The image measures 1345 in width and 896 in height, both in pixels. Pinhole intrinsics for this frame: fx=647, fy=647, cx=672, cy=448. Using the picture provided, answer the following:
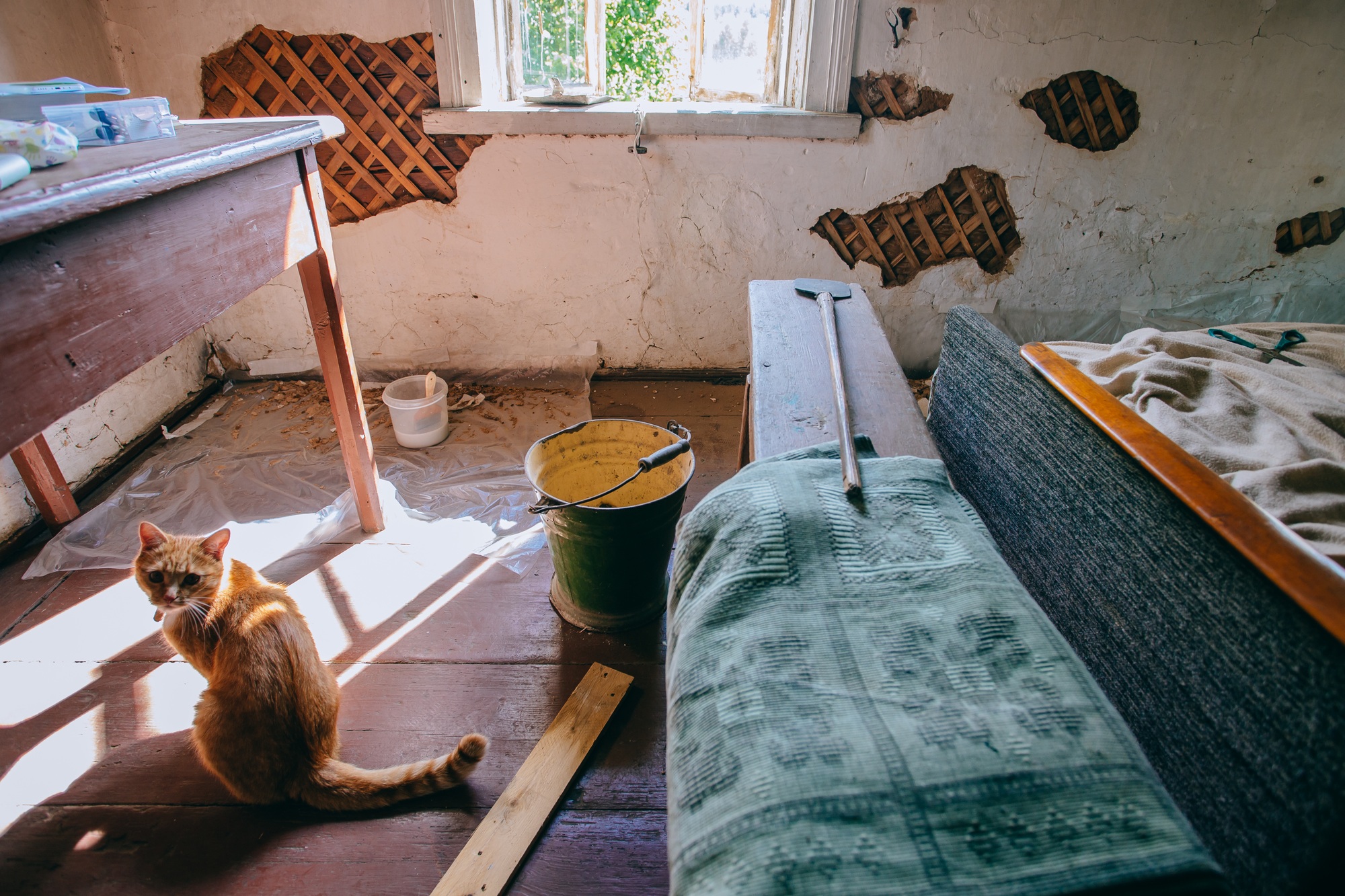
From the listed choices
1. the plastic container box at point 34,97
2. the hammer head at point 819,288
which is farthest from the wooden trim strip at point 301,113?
the hammer head at point 819,288

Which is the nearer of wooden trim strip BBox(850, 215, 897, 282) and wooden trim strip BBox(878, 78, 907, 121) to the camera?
wooden trim strip BBox(878, 78, 907, 121)

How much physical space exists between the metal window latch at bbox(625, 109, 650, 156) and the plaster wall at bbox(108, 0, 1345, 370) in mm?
45

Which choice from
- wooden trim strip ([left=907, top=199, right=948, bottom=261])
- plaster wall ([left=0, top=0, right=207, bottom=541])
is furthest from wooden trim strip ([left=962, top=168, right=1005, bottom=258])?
plaster wall ([left=0, top=0, right=207, bottom=541])

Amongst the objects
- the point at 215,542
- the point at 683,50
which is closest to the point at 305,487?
the point at 215,542

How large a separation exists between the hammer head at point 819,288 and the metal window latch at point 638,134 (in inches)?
35.3

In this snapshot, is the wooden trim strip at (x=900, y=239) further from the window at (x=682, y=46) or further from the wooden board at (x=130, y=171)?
the wooden board at (x=130, y=171)

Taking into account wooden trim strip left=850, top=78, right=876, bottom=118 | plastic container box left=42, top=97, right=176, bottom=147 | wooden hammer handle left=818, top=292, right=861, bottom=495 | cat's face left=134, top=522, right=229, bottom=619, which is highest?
wooden trim strip left=850, top=78, right=876, bottom=118

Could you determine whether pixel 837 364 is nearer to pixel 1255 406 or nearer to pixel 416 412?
pixel 1255 406

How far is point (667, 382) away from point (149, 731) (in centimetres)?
186

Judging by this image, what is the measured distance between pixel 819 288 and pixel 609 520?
784 millimetres

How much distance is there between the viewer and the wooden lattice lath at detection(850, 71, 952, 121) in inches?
84.4

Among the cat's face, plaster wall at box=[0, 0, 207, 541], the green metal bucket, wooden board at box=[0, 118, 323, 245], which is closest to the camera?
wooden board at box=[0, 118, 323, 245]

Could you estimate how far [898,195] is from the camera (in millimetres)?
2299

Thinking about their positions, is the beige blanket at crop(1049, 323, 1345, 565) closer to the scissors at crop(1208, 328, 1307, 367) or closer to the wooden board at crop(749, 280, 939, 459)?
the scissors at crop(1208, 328, 1307, 367)
